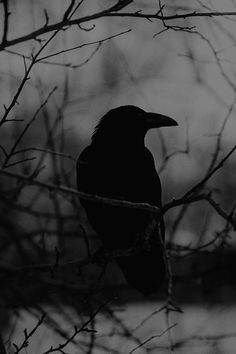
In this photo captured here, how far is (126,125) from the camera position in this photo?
5.64 metres

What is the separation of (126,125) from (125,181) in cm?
52

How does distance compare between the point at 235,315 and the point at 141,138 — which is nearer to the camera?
the point at 141,138

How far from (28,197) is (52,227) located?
101cm

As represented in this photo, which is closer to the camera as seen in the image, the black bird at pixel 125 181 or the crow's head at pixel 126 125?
the black bird at pixel 125 181

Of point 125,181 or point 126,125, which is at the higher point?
point 126,125

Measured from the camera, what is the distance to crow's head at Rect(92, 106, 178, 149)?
556cm

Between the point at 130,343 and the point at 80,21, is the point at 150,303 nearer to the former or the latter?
the point at 130,343

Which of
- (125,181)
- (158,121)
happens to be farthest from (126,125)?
(125,181)

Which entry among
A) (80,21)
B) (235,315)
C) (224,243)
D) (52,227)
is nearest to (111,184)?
(224,243)

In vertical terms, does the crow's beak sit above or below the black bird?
above

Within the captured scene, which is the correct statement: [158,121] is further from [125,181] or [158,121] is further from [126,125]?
[125,181]

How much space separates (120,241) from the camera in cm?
562

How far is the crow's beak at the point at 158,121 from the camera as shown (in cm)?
562

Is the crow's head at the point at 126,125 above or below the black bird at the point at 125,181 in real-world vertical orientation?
above
